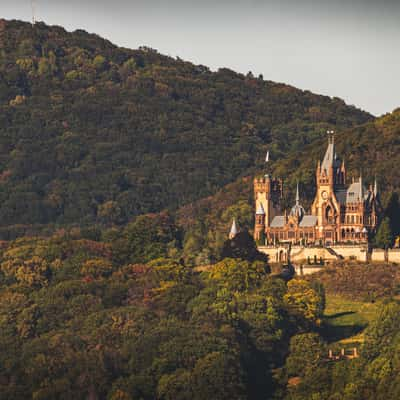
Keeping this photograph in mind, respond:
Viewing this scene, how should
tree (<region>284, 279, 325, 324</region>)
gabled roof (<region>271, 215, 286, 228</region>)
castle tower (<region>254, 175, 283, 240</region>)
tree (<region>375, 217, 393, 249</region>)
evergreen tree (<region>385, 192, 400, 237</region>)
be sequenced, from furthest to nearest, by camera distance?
castle tower (<region>254, 175, 283, 240</region>) < gabled roof (<region>271, 215, 286, 228</region>) < evergreen tree (<region>385, 192, 400, 237</region>) < tree (<region>375, 217, 393, 249</region>) < tree (<region>284, 279, 325, 324</region>)

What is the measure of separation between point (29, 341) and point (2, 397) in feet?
34.0

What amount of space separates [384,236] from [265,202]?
10.8 metres

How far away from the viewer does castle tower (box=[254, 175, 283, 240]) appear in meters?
124

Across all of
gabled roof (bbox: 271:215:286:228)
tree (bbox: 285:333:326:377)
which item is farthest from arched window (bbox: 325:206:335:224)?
tree (bbox: 285:333:326:377)

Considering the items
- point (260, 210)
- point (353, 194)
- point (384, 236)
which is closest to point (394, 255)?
point (384, 236)

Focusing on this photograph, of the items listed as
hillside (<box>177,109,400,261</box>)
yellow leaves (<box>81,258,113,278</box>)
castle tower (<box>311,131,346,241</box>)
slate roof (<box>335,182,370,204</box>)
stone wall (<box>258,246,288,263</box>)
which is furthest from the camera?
hillside (<box>177,109,400,261</box>)

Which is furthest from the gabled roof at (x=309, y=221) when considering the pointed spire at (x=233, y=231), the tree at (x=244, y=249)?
the pointed spire at (x=233, y=231)

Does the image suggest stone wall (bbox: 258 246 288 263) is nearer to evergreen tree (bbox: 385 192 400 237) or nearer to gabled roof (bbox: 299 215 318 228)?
gabled roof (bbox: 299 215 318 228)

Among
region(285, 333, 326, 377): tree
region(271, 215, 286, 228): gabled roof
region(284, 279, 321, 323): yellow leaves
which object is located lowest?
region(285, 333, 326, 377): tree

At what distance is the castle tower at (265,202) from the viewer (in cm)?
12400

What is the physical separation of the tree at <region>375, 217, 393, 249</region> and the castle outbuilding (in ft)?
4.74

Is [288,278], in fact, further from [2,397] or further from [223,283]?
[2,397]

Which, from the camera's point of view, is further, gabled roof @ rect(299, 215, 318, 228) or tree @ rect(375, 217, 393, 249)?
gabled roof @ rect(299, 215, 318, 228)

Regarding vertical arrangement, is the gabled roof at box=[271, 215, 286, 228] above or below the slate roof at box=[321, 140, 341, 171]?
below
